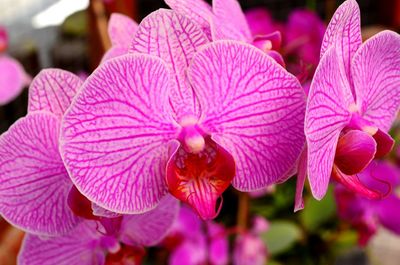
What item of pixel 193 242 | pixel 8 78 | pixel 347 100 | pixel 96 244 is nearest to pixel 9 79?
pixel 8 78

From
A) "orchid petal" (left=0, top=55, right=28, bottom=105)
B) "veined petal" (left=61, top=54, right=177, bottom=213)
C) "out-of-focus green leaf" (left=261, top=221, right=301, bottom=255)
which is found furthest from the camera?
"out-of-focus green leaf" (left=261, top=221, right=301, bottom=255)

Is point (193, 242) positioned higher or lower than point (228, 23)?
lower

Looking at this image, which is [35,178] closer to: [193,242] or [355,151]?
[355,151]

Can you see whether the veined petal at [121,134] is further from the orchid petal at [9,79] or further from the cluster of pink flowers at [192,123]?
the orchid petal at [9,79]

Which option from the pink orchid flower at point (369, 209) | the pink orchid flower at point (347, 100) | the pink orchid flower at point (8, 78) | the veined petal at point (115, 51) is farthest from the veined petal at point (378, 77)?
the pink orchid flower at point (8, 78)

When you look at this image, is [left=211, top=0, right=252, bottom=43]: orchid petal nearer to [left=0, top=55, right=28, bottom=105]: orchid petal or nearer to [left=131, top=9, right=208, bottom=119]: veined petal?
[left=131, top=9, right=208, bottom=119]: veined petal

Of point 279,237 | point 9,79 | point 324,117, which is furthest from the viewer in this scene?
point 279,237

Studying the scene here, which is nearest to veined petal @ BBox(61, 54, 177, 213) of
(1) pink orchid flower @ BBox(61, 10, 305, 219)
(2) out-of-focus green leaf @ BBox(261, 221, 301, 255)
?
(1) pink orchid flower @ BBox(61, 10, 305, 219)

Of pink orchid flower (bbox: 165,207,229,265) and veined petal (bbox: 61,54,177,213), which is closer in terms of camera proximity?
veined petal (bbox: 61,54,177,213)
